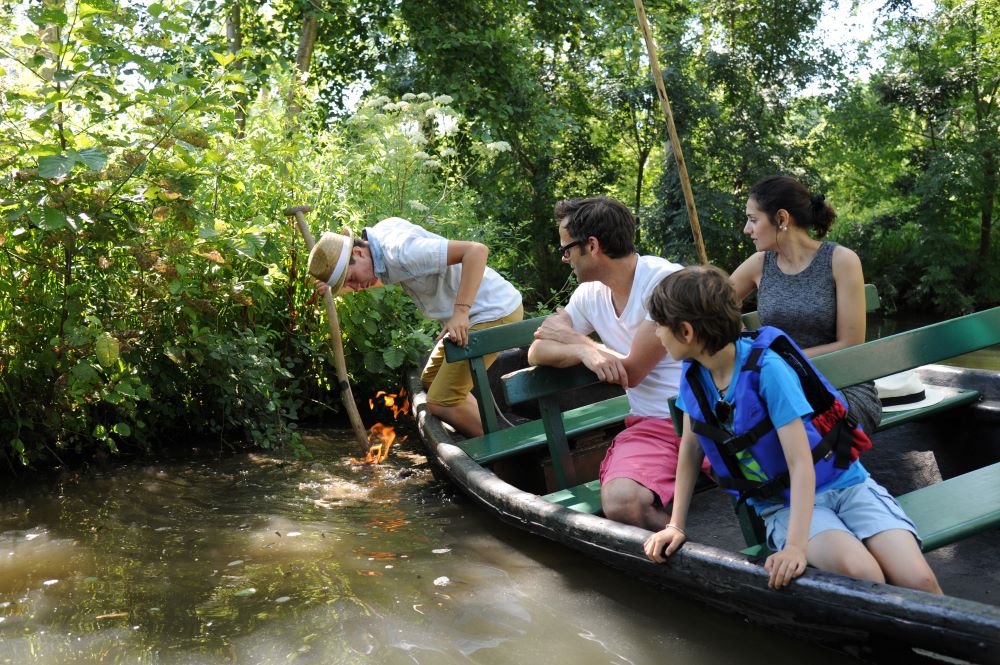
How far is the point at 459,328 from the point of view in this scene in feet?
14.5

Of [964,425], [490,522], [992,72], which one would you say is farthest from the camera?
[992,72]

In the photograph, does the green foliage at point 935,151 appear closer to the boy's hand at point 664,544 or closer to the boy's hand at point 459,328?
the boy's hand at point 459,328

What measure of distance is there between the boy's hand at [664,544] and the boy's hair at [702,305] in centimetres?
57

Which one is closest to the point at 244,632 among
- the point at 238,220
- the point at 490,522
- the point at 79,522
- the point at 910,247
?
the point at 490,522

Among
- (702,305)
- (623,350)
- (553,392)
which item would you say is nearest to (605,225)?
(623,350)

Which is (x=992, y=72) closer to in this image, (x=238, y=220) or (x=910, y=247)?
(x=910, y=247)

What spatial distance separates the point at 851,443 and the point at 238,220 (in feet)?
13.1

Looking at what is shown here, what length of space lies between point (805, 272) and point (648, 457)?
992 millimetres

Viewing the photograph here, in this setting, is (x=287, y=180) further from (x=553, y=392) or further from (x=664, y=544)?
(x=664, y=544)

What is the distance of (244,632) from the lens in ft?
10.4

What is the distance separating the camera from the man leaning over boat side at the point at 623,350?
3.31 m

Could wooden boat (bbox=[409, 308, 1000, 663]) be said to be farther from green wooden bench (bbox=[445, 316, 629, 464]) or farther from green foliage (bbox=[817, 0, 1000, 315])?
green foliage (bbox=[817, 0, 1000, 315])

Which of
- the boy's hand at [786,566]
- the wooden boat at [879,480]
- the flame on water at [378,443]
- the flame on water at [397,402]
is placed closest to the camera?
the wooden boat at [879,480]

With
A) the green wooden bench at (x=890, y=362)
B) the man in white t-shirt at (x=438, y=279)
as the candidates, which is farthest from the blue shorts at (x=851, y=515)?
the man in white t-shirt at (x=438, y=279)
